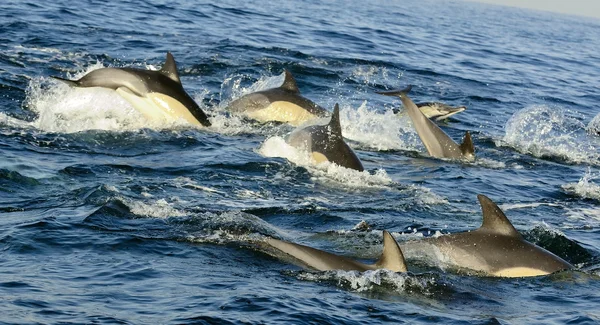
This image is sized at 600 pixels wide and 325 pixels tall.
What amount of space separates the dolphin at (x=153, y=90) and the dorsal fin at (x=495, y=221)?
7768mm

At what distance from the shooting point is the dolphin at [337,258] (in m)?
9.64

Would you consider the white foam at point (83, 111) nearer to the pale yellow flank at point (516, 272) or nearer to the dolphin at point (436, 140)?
the dolphin at point (436, 140)

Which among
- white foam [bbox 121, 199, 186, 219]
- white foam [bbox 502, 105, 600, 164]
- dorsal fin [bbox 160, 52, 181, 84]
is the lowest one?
white foam [bbox 502, 105, 600, 164]

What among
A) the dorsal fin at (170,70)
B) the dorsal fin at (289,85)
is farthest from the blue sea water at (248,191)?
the dorsal fin at (289,85)

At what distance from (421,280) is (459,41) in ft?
110

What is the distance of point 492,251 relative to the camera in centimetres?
1079

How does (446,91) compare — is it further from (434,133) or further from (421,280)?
(421,280)

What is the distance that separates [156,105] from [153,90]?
260mm

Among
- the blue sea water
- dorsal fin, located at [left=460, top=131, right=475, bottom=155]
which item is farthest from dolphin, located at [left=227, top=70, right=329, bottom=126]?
dorsal fin, located at [left=460, top=131, right=475, bottom=155]

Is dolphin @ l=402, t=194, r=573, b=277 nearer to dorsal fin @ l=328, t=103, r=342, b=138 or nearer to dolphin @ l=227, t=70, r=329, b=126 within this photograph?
dorsal fin @ l=328, t=103, r=342, b=138

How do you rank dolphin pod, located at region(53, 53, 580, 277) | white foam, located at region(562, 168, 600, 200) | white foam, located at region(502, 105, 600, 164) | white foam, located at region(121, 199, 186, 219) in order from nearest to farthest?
dolphin pod, located at region(53, 53, 580, 277), white foam, located at region(121, 199, 186, 219), white foam, located at region(562, 168, 600, 200), white foam, located at region(502, 105, 600, 164)

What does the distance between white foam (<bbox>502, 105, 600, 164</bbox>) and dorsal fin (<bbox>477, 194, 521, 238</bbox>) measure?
8777 mm

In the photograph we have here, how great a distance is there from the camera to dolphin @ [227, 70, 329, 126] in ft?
64.0

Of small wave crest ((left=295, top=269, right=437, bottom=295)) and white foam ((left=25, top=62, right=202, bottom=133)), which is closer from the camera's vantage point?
small wave crest ((left=295, top=269, right=437, bottom=295))
